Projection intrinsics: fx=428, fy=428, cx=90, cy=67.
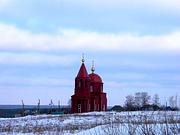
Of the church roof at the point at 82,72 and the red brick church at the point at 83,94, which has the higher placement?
the church roof at the point at 82,72

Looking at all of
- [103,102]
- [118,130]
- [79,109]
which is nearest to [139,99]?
[103,102]

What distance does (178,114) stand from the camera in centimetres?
1293

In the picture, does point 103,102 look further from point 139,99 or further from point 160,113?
point 160,113

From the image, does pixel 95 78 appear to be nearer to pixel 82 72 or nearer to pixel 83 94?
pixel 82 72

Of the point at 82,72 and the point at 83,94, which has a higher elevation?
the point at 82,72

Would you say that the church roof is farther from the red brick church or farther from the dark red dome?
the dark red dome

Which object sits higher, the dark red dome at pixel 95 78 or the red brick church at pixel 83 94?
the dark red dome at pixel 95 78

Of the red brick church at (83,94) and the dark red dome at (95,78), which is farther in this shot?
the dark red dome at (95,78)

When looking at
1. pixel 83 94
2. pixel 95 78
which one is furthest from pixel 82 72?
pixel 95 78

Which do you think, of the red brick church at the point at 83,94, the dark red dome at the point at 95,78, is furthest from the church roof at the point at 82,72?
the dark red dome at the point at 95,78

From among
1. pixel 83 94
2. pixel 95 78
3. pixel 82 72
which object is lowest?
pixel 83 94

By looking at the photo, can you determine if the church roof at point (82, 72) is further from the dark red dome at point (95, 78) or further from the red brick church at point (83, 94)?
the dark red dome at point (95, 78)

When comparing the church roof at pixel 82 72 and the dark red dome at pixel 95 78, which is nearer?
the church roof at pixel 82 72

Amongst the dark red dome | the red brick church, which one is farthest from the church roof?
the dark red dome
